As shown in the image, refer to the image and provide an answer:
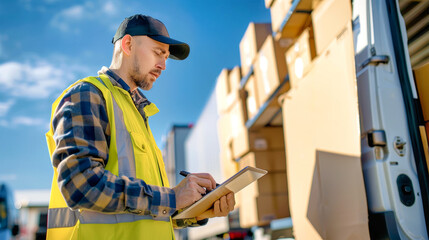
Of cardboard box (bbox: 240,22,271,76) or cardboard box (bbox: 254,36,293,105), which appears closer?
cardboard box (bbox: 254,36,293,105)

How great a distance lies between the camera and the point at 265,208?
407cm

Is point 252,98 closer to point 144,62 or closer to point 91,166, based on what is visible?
point 144,62

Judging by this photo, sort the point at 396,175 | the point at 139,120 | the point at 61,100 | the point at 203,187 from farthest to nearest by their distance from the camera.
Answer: the point at 396,175 < the point at 139,120 < the point at 203,187 < the point at 61,100

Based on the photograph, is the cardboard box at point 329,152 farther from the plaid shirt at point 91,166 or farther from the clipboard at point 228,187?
the plaid shirt at point 91,166

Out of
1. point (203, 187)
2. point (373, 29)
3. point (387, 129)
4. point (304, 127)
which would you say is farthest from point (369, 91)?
point (203, 187)

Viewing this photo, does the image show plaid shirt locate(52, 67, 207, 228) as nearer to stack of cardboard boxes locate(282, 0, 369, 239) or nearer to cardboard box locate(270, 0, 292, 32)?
stack of cardboard boxes locate(282, 0, 369, 239)

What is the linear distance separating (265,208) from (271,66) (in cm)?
154

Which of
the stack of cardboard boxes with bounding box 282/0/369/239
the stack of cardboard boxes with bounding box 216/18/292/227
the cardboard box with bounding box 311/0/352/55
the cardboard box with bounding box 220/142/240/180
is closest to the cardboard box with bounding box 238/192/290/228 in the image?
the stack of cardboard boxes with bounding box 216/18/292/227

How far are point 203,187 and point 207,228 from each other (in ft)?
23.7

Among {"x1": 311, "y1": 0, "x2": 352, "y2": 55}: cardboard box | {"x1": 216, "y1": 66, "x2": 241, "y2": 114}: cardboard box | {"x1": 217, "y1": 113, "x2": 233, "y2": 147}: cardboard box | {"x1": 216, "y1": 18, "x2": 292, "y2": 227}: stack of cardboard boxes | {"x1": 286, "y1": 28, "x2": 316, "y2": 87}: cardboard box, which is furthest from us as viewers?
{"x1": 217, "y1": 113, "x2": 233, "y2": 147}: cardboard box

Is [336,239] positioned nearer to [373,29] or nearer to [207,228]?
[373,29]

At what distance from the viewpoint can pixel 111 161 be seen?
132 centimetres

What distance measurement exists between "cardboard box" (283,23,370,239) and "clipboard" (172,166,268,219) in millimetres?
823

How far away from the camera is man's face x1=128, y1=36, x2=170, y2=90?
157 cm
